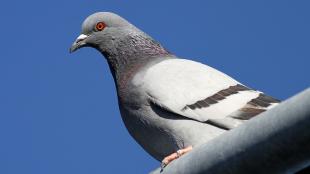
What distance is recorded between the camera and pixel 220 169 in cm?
237

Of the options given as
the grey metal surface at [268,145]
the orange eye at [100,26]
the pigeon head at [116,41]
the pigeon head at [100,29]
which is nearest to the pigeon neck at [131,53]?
the pigeon head at [116,41]

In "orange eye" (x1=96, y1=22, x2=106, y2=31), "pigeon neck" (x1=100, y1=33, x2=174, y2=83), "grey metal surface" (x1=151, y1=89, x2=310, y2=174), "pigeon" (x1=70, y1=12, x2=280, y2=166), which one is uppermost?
"grey metal surface" (x1=151, y1=89, x2=310, y2=174)

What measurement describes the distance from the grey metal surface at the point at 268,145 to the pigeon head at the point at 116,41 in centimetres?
524

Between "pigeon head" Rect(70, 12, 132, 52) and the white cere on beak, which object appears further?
the white cere on beak

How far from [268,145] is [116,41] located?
629 centimetres

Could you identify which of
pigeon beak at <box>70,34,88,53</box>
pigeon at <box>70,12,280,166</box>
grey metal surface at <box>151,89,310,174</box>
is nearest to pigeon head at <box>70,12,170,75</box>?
pigeon beak at <box>70,34,88,53</box>

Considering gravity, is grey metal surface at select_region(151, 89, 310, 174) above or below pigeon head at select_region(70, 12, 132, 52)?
above

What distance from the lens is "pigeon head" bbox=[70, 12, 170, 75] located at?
784 cm

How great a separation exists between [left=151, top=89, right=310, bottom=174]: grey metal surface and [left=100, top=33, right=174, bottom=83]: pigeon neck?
4906 mm

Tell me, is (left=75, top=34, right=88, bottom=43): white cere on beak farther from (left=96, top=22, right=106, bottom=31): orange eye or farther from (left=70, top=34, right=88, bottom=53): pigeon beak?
(left=96, top=22, right=106, bottom=31): orange eye

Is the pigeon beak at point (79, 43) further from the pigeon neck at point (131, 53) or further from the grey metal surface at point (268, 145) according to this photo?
the grey metal surface at point (268, 145)

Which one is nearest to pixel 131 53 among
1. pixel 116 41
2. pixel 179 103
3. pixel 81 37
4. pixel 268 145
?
pixel 116 41

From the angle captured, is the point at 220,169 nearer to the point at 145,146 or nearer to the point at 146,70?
the point at 145,146

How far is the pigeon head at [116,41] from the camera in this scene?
7.84 meters
